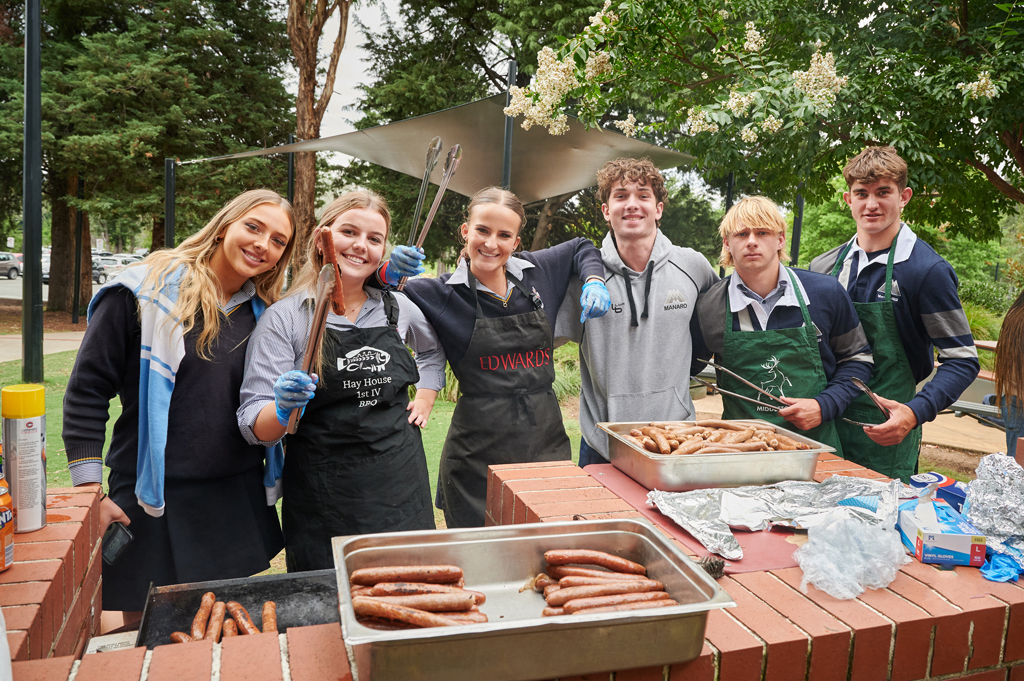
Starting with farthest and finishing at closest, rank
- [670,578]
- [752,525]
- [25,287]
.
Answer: [25,287]
[752,525]
[670,578]

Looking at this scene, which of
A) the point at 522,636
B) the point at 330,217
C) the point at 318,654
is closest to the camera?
the point at 522,636

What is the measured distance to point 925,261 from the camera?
2682mm

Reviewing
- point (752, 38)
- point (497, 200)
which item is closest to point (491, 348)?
point (497, 200)

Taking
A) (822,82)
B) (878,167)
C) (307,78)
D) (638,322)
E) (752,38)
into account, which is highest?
(307,78)

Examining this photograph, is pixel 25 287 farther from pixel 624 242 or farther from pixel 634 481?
pixel 634 481

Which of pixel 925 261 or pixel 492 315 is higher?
pixel 925 261

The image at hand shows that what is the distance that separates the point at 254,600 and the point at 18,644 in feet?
1.82

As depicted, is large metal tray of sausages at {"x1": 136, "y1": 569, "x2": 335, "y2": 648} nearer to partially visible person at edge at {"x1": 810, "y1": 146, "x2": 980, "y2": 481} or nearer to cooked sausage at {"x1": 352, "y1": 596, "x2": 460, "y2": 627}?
cooked sausage at {"x1": 352, "y1": 596, "x2": 460, "y2": 627}

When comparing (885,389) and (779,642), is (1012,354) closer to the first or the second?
(885,389)

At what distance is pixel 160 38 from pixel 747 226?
53.2ft

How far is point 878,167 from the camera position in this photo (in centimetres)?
272

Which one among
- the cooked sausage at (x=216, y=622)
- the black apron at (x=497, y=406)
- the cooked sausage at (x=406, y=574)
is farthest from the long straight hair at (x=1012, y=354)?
the cooked sausage at (x=216, y=622)

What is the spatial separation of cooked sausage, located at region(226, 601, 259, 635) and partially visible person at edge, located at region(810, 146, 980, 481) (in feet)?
7.60

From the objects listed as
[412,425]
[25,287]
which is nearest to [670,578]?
[412,425]
